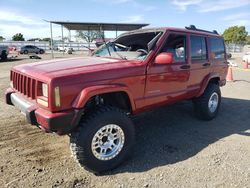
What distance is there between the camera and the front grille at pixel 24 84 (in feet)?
13.1

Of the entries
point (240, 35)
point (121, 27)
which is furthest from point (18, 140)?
point (240, 35)

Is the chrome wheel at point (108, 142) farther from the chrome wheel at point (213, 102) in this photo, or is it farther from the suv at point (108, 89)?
the chrome wheel at point (213, 102)

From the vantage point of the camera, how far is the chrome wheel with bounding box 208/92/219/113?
259 inches

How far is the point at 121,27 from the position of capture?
3944 centimetres

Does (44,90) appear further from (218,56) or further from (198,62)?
(218,56)

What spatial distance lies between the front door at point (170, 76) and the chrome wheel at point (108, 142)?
2.70 ft

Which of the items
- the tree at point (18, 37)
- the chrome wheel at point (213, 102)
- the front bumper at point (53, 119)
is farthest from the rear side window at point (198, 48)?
the tree at point (18, 37)

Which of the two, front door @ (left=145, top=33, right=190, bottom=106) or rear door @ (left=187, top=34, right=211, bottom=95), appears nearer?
front door @ (left=145, top=33, right=190, bottom=106)

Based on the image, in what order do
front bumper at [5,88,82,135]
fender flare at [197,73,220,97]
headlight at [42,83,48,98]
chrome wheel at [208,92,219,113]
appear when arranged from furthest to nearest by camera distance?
chrome wheel at [208,92,219,113], fender flare at [197,73,220,97], headlight at [42,83,48,98], front bumper at [5,88,82,135]

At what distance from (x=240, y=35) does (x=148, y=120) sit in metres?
79.7

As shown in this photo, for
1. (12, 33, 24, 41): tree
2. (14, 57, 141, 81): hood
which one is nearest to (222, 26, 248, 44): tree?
(12, 33, 24, 41): tree

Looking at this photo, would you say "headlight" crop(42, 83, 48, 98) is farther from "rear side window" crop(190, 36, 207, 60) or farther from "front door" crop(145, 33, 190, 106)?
"rear side window" crop(190, 36, 207, 60)

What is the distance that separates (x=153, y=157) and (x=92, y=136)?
1.17 meters

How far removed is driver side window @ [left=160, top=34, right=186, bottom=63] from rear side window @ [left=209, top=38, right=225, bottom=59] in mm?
1221
